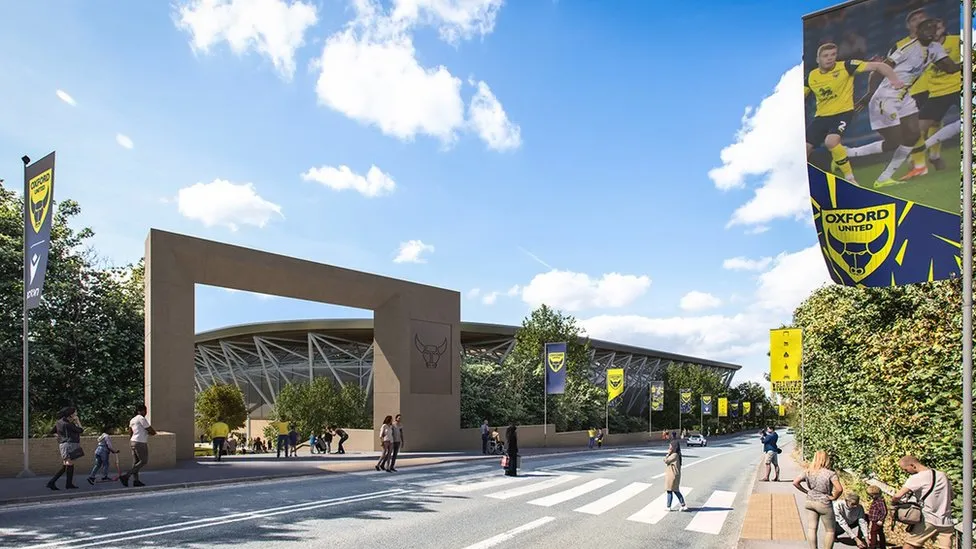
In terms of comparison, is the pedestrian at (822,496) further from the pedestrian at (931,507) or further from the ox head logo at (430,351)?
the ox head logo at (430,351)

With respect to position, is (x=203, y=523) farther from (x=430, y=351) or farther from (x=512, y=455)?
(x=430, y=351)

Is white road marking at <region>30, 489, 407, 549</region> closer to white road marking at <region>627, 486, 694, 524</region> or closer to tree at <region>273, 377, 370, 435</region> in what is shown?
Result: white road marking at <region>627, 486, 694, 524</region>

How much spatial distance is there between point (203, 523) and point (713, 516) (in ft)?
31.0

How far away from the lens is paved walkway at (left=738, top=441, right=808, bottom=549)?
420 inches

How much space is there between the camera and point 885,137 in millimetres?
7926

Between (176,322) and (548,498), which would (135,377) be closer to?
(176,322)

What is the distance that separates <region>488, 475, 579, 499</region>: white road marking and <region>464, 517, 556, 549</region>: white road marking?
331cm

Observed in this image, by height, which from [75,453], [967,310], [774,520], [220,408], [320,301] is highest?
[320,301]

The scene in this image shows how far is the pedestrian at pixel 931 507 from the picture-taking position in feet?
28.4

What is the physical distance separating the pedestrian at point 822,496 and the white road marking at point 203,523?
846 centimetres

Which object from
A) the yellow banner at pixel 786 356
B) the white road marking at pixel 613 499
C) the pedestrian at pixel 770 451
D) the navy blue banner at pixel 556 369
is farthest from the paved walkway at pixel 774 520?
the navy blue banner at pixel 556 369

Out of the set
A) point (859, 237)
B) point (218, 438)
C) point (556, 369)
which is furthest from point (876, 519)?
point (556, 369)

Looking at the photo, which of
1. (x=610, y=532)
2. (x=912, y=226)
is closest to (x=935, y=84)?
(x=912, y=226)

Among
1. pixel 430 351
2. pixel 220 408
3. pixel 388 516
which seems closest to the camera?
pixel 388 516
